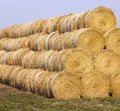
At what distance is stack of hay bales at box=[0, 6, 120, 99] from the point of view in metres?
16.4

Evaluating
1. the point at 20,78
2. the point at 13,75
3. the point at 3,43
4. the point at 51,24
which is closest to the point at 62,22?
the point at 51,24

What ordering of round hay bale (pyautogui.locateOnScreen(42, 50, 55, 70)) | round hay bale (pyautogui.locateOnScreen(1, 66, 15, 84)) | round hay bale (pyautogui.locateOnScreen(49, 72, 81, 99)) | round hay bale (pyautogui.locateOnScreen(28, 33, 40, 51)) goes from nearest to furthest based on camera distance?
1. round hay bale (pyautogui.locateOnScreen(49, 72, 81, 99))
2. round hay bale (pyautogui.locateOnScreen(42, 50, 55, 70))
3. round hay bale (pyautogui.locateOnScreen(28, 33, 40, 51))
4. round hay bale (pyautogui.locateOnScreen(1, 66, 15, 84))

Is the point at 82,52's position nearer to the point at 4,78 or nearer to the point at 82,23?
the point at 82,23

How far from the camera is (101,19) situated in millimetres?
17750

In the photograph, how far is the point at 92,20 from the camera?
17484 mm

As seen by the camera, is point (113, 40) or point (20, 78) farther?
point (20, 78)

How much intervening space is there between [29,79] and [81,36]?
409 centimetres

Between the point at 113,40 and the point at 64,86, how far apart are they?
9.58ft

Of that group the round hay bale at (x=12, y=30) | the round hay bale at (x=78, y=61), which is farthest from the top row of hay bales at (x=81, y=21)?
the round hay bale at (x=12, y=30)

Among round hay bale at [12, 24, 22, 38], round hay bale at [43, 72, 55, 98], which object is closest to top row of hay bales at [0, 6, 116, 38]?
round hay bale at [43, 72, 55, 98]

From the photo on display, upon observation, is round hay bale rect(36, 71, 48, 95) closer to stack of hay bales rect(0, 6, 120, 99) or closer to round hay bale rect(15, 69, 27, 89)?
stack of hay bales rect(0, 6, 120, 99)

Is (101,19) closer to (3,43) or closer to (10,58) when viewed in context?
(10,58)

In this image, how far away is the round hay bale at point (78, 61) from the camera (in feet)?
54.1

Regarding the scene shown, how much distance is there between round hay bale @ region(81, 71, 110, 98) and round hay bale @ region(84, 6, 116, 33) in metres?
2.21
